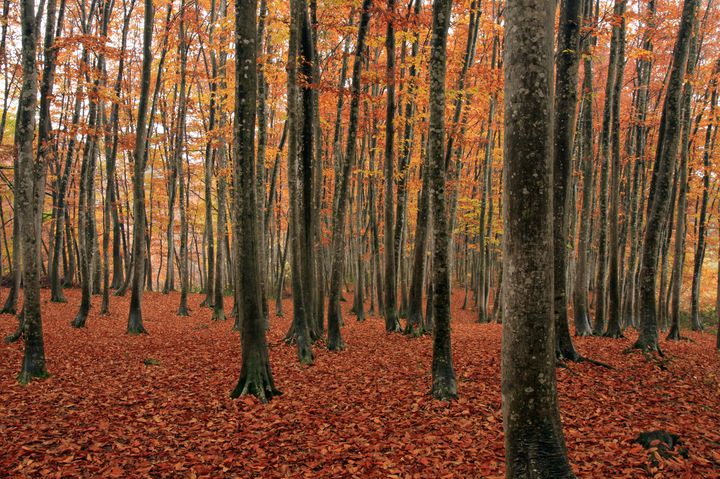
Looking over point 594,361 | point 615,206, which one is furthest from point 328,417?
point 615,206

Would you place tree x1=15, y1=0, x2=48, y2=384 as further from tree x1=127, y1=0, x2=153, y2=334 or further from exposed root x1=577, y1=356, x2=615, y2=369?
exposed root x1=577, y1=356, x2=615, y2=369

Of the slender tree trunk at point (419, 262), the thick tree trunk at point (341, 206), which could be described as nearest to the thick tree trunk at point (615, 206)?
the slender tree trunk at point (419, 262)

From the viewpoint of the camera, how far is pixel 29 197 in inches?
311

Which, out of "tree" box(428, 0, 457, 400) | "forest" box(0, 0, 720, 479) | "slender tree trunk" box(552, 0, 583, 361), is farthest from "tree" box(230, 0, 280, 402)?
"slender tree trunk" box(552, 0, 583, 361)

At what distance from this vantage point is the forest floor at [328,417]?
487cm

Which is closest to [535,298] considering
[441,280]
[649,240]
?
[441,280]

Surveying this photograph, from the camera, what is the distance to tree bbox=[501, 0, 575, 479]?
10.3 ft

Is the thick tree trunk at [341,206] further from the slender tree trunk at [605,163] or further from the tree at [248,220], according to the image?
the slender tree trunk at [605,163]

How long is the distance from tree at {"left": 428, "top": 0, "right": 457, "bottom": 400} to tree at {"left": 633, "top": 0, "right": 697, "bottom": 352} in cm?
530

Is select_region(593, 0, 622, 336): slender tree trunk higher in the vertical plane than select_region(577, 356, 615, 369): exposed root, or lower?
higher

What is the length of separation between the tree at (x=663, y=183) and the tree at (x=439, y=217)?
5297 mm

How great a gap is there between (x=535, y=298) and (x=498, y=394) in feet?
14.8

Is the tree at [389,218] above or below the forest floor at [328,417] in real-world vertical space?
above

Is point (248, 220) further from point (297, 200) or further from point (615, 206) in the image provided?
point (615, 206)
